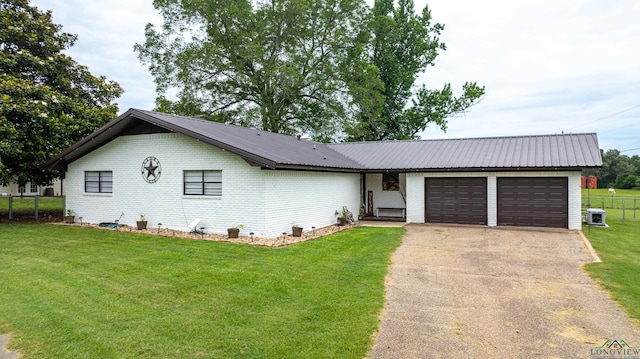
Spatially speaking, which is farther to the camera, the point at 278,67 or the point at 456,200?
the point at 278,67

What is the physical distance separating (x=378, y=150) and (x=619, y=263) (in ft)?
41.1

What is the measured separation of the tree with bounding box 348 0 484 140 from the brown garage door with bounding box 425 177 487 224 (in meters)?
14.7

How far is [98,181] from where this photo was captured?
15.5 m

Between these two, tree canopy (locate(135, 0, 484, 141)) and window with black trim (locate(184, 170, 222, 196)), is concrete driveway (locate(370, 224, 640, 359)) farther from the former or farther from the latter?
tree canopy (locate(135, 0, 484, 141))

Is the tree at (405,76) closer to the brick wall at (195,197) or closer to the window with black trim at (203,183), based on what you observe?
the brick wall at (195,197)

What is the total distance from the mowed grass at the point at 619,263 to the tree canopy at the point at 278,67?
17.6m

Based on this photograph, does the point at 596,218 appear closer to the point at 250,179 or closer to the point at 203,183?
the point at 250,179

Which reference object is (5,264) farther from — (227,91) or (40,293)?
(227,91)

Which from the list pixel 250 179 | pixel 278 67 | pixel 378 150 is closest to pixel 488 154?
pixel 378 150

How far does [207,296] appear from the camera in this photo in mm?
6406

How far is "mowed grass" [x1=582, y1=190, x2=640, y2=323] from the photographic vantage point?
21.4 feet

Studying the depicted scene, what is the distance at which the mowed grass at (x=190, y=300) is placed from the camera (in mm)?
4586

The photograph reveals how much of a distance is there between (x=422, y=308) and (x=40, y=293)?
6.14 m

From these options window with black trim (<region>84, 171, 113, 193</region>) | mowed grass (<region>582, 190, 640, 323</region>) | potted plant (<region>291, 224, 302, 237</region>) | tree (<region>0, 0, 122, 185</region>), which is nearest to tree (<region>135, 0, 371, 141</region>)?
tree (<region>0, 0, 122, 185</region>)
